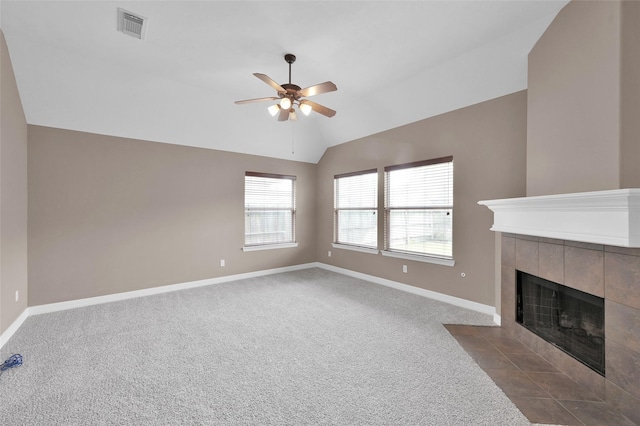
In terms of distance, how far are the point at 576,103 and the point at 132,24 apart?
13.6ft

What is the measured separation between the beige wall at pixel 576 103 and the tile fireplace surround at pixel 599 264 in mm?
267

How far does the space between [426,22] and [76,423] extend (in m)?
4.23

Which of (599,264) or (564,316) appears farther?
(564,316)

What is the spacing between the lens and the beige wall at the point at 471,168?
3.31 m

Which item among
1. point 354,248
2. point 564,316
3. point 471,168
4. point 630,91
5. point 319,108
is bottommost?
point 564,316

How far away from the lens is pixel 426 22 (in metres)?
2.63

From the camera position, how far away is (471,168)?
3686mm

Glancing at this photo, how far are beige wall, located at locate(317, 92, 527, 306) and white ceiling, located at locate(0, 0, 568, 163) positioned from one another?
20 centimetres

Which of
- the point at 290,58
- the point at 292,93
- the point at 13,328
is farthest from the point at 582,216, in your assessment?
the point at 13,328

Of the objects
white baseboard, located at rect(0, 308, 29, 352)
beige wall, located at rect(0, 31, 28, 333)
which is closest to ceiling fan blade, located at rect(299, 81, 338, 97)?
beige wall, located at rect(0, 31, 28, 333)

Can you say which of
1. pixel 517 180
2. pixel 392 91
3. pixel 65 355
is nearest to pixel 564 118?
pixel 517 180

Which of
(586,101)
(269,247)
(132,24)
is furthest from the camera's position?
(269,247)

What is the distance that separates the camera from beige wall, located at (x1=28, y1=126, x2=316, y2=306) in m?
3.59

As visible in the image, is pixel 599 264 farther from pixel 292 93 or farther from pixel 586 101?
pixel 292 93
